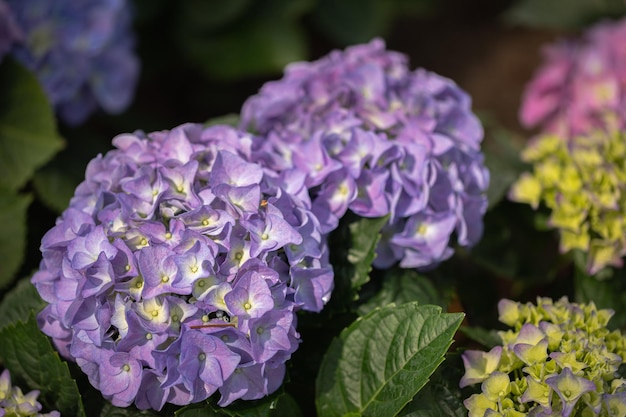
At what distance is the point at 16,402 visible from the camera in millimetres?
1131

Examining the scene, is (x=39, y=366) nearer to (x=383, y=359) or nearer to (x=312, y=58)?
(x=383, y=359)

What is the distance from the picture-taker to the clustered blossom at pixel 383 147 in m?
1.29

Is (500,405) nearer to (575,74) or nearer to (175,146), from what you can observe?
(175,146)

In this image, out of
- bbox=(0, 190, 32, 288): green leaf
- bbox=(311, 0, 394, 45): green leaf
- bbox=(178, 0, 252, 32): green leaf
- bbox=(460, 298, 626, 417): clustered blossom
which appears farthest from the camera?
bbox=(311, 0, 394, 45): green leaf

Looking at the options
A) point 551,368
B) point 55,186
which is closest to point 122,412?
point 551,368

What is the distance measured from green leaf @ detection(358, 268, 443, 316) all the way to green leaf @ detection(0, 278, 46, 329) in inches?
22.3

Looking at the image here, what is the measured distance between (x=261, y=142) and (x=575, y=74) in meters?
1.05

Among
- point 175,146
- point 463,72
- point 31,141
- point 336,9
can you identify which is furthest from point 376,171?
point 463,72

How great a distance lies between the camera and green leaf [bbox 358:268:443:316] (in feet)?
4.46

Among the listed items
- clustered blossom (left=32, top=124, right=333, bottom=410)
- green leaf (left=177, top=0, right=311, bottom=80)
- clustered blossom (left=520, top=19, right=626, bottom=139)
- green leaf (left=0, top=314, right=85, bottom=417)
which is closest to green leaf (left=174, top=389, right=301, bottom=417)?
clustered blossom (left=32, top=124, right=333, bottom=410)

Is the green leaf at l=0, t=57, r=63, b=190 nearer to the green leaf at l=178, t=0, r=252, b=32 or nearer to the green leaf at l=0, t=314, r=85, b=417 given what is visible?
the green leaf at l=0, t=314, r=85, b=417

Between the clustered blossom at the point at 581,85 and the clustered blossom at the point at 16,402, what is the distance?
54.2 inches

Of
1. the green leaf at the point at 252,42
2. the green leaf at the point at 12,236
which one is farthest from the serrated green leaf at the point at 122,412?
the green leaf at the point at 252,42

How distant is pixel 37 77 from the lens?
1771 mm
